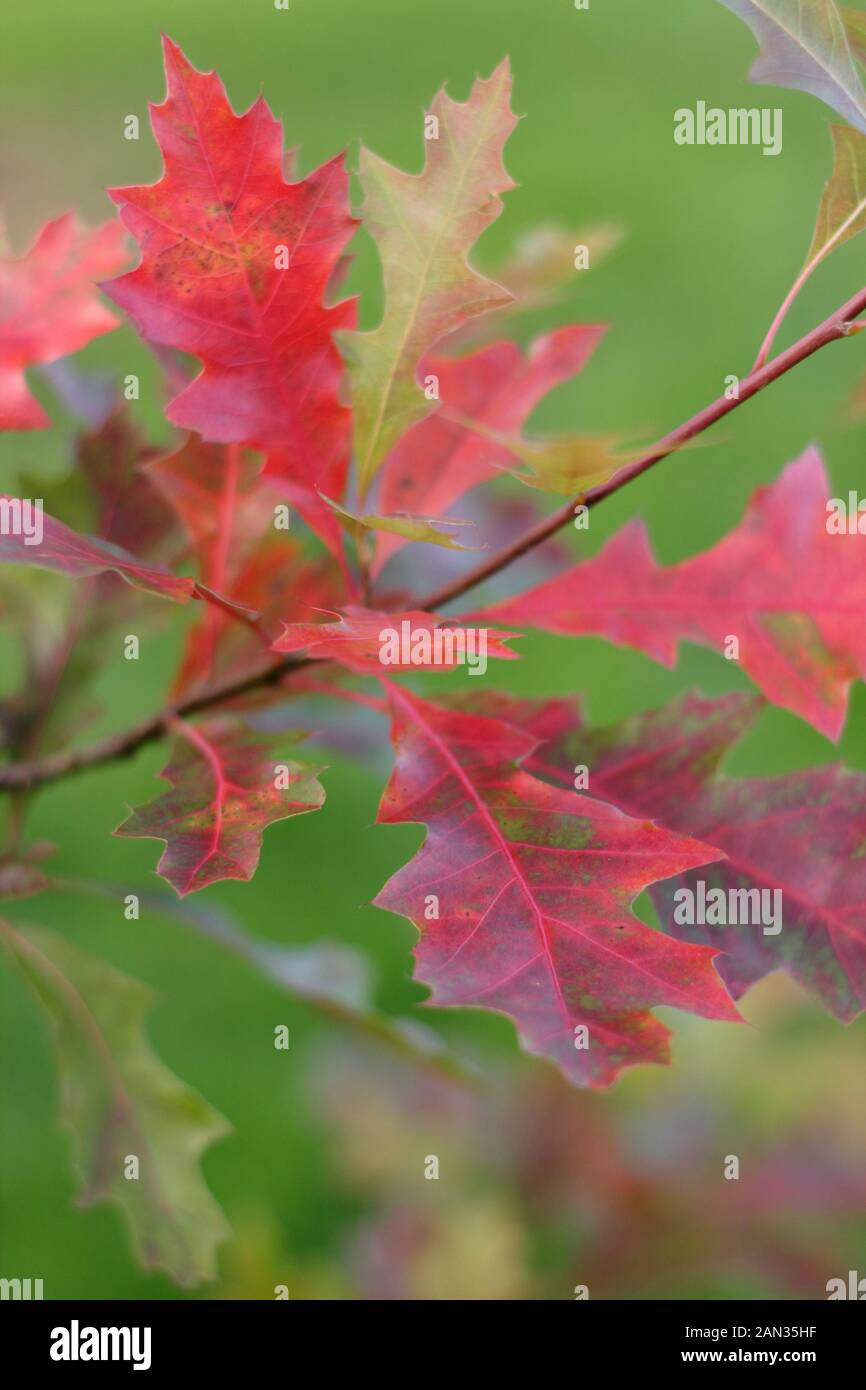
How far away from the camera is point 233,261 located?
85 centimetres

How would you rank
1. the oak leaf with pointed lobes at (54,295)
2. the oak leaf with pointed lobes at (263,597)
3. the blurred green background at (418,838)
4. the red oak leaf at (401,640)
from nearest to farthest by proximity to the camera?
the red oak leaf at (401,640) < the oak leaf with pointed lobes at (54,295) < the oak leaf with pointed lobes at (263,597) < the blurred green background at (418,838)

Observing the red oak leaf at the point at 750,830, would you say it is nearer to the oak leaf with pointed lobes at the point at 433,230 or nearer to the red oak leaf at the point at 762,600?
the red oak leaf at the point at 762,600

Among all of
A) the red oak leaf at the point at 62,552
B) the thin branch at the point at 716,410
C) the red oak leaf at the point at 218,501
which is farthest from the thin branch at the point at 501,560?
the red oak leaf at the point at 62,552

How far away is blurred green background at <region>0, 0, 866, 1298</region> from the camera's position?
2018 mm

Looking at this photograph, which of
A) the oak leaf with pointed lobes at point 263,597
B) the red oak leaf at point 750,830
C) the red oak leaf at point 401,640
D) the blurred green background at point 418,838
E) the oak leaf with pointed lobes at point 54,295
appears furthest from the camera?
the blurred green background at point 418,838

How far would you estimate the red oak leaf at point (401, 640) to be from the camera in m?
0.77

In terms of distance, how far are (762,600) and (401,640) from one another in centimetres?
37

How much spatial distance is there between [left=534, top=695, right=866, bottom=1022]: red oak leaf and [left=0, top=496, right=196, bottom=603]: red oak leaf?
1.20 ft

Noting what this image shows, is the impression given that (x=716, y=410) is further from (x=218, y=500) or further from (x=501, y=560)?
(x=218, y=500)

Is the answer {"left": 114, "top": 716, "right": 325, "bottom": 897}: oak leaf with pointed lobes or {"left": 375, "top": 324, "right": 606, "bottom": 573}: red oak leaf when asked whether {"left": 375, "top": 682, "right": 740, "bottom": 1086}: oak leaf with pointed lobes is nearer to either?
{"left": 114, "top": 716, "right": 325, "bottom": 897}: oak leaf with pointed lobes

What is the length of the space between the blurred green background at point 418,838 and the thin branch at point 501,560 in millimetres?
193

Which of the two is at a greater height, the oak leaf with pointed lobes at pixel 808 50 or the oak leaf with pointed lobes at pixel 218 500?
the oak leaf with pointed lobes at pixel 808 50

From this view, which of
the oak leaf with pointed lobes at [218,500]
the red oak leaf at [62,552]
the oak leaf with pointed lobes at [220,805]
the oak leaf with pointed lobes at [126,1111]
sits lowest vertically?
the oak leaf with pointed lobes at [126,1111]

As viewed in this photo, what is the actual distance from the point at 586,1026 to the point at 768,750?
2561 mm
